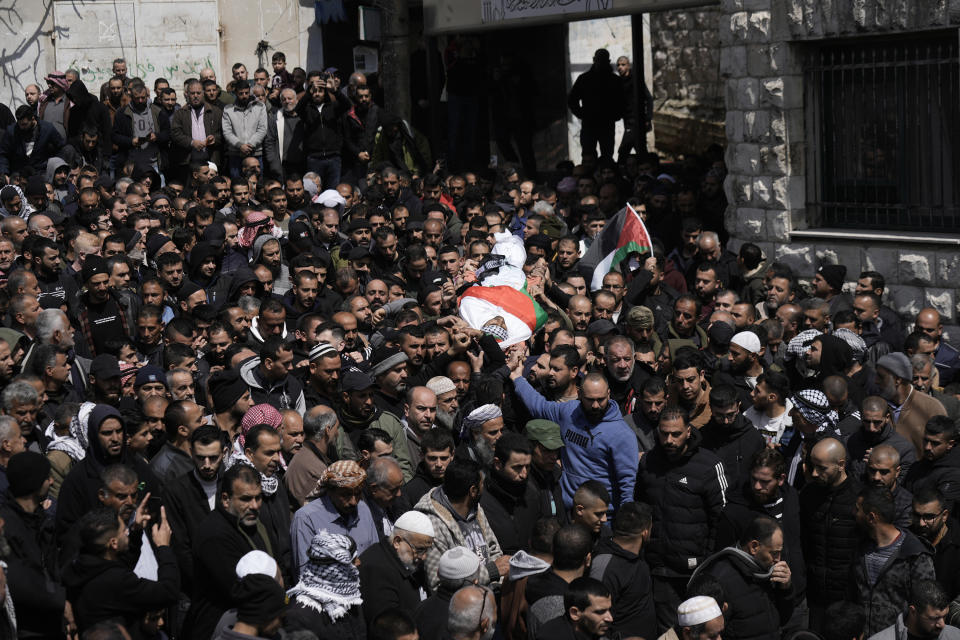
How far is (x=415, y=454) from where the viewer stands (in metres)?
8.19

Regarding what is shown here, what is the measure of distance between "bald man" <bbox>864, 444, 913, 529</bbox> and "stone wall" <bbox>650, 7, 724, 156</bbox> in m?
13.7

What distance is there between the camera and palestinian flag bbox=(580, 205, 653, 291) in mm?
12555

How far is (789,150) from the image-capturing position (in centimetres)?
1294

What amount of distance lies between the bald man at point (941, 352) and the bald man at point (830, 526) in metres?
3.14

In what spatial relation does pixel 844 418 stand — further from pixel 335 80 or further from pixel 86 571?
pixel 335 80

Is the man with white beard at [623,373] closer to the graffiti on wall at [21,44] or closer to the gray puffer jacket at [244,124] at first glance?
the gray puffer jacket at [244,124]

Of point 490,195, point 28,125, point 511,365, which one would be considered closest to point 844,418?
point 511,365

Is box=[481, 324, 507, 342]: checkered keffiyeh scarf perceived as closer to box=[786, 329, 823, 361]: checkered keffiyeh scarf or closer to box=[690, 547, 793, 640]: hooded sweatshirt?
box=[786, 329, 823, 361]: checkered keffiyeh scarf

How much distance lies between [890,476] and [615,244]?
5885 millimetres

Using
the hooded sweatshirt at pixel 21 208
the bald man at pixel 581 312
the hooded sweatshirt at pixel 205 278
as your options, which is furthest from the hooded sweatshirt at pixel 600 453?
the hooded sweatshirt at pixel 21 208

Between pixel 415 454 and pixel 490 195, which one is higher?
pixel 490 195

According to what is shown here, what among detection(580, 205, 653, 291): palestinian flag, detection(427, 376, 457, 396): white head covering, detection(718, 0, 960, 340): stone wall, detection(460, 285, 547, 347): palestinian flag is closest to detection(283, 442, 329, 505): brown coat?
detection(427, 376, 457, 396): white head covering

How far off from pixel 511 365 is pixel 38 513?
3753mm

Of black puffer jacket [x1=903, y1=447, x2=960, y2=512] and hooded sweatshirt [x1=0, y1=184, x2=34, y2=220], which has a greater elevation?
hooded sweatshirt [x1=0, y1=184, x2=34, y2=220]
